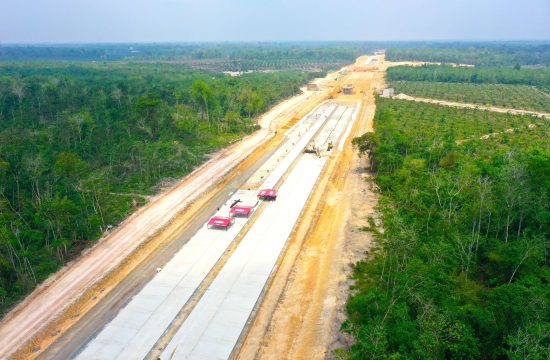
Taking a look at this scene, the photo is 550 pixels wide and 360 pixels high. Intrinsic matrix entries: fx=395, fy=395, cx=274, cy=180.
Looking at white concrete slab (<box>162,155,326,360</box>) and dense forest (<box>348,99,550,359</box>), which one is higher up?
dense forest (<box>348,99,550,359</box>)

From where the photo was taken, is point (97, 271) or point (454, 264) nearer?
point (454, 264)

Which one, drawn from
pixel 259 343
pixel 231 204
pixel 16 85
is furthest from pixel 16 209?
pixel 16 85

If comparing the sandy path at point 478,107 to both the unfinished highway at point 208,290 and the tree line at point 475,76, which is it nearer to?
the tree line at point 475,76

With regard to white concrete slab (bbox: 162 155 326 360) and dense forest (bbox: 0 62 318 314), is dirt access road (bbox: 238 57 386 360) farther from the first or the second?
dense forest (bbox: 0 62 318 314)

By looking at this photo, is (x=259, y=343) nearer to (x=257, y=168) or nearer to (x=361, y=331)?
(x=361, y=331)

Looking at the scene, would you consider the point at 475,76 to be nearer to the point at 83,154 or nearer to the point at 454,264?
the point at 83,154

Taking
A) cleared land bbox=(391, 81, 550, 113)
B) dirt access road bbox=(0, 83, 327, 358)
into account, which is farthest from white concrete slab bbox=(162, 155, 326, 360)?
cleared land bbox=(391, 81, 550, 113)

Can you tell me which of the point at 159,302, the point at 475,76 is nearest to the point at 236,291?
the point at 159,302
